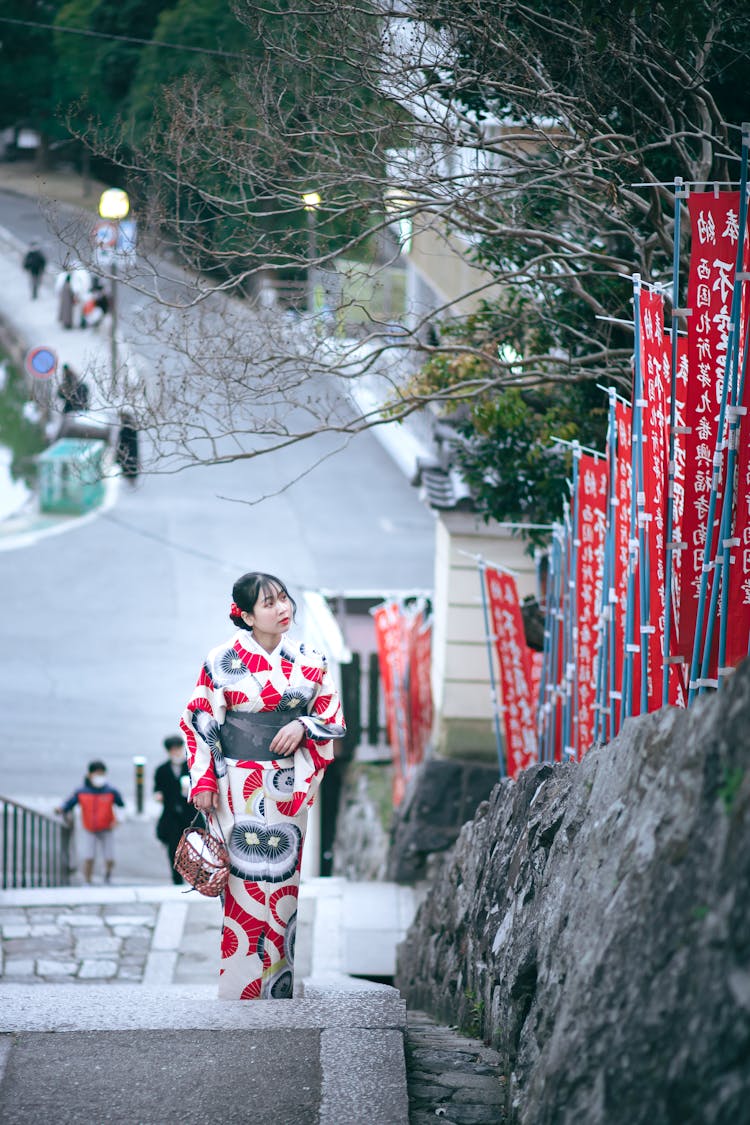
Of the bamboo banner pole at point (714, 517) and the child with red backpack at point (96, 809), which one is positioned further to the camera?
the child with red backpack at point (96, 809)

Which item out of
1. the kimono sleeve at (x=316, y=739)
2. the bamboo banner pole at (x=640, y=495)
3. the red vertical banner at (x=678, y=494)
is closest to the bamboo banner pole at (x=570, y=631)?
the bamboo banner pole at (x=640, y=495)

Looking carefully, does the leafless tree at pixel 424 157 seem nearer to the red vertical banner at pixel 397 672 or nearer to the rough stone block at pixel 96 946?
the rough stone block at pixel 96 946

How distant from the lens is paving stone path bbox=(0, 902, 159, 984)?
34.1 ft

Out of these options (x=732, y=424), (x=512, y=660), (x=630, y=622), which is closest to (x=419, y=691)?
(x=512, y=660)

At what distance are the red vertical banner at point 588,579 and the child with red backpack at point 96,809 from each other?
712 cm

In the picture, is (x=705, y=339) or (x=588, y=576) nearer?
(x=705, y=339)

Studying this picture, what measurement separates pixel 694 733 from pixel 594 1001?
2.53ft

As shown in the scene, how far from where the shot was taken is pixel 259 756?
608 cm

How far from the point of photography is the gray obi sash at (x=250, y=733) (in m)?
6.08

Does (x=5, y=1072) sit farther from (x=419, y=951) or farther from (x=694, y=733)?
(x=419, y=951)

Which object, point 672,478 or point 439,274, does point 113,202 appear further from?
point 672,478

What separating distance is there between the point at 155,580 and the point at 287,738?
70.6 ft

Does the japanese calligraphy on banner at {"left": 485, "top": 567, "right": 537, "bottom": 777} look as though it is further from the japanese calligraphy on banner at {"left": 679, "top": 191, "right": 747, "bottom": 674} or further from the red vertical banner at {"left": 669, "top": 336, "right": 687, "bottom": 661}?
the japanese calligraphy on banner at {"left": 679, "top": 191, "right": 747, "bottom": 674}

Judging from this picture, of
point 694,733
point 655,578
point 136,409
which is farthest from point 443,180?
point 694,733
